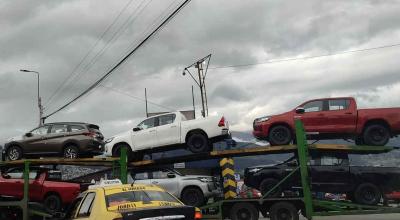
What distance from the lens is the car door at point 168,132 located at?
581 inches

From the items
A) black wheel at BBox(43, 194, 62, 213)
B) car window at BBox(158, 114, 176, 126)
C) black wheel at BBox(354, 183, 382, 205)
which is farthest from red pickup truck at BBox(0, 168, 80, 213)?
black wheel at BBox(354, 183, 382, 205)

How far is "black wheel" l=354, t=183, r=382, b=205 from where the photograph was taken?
1293 cm

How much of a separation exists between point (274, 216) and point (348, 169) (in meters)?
2.66

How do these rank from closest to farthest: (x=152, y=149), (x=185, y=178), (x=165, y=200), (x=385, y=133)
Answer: (x=165, y=200), (x=385, y=133), (x=185, y=178), (x=152, y=149)

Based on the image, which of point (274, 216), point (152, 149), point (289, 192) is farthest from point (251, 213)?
point (152, 149)

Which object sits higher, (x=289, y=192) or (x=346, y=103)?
(x=346, y=103)

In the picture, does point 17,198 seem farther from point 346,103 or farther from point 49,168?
point 346,103

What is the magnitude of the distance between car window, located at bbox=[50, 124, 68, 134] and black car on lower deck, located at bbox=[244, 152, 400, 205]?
672 centimetres

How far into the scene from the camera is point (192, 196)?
14.2m

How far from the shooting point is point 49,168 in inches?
604

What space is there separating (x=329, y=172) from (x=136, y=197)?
782 centimetres

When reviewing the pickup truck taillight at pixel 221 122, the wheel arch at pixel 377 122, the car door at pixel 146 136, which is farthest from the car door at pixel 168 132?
the wheel arch at pixel 377 122

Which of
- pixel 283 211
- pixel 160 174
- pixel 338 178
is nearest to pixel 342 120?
pixel 338 178

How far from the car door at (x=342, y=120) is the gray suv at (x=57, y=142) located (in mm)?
7600
